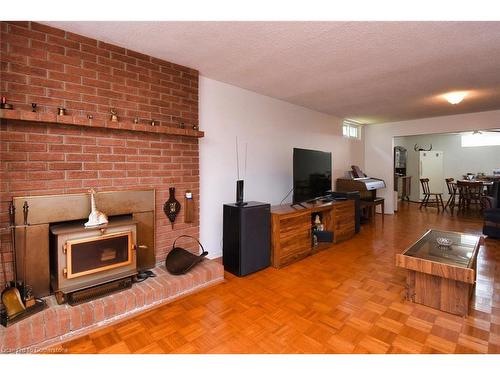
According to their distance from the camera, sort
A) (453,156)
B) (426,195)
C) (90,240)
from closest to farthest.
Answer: (90,240) → (426,195) → (453,156)

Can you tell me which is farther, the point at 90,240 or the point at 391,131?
the point at 391,131

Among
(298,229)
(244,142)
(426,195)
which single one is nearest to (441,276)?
(298,229)

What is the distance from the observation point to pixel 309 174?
3578mm

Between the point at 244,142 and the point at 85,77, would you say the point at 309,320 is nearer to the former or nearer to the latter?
the point at 244,142

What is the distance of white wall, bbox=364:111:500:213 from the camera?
499 centimetres

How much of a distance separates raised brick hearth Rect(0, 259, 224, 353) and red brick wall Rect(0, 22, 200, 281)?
0.46m

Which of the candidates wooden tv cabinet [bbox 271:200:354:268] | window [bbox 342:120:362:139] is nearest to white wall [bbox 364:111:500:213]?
window [bbox 342:120:362:139]

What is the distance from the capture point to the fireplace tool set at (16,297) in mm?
1610

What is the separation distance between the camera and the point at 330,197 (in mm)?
4359

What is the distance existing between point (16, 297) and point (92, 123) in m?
1.29

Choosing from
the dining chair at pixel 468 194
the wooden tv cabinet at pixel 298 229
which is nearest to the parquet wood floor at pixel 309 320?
the wooden tv cabinet at pixel 298 229
